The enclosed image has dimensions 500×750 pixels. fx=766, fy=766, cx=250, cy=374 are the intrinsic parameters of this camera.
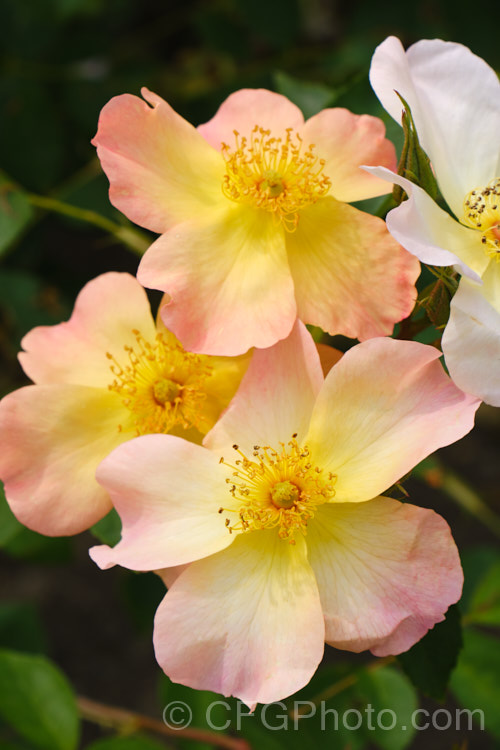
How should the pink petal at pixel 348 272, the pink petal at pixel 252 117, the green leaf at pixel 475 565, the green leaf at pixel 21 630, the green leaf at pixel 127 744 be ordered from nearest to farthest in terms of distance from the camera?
the pink petal at pixel 348 272, the pink petal at pixel 252 117, the green leaf at pixel 127 744, the green leaf at pixel 475 565, the green leaf at pixel 21 630

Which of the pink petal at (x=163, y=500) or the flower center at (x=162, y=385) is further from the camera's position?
the flower center at (x=162, y=385)

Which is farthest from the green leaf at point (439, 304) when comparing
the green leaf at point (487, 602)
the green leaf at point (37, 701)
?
the green leaf at point (37, 701)

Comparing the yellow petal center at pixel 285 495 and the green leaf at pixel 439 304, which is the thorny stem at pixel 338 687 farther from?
the green leaf at pixel 439 304

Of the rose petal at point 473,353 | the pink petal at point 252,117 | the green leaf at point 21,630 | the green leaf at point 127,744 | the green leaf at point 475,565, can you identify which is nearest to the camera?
the rose petal at point 473,353

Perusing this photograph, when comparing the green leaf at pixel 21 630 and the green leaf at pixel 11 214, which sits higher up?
the green leaf at pixel 11 214

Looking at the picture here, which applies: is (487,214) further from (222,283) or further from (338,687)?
(338,687)

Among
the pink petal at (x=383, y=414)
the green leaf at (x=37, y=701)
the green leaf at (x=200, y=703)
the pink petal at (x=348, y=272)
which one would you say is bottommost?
the green leaf at (x=200, y=703)

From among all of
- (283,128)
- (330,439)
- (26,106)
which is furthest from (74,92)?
(330,439)
